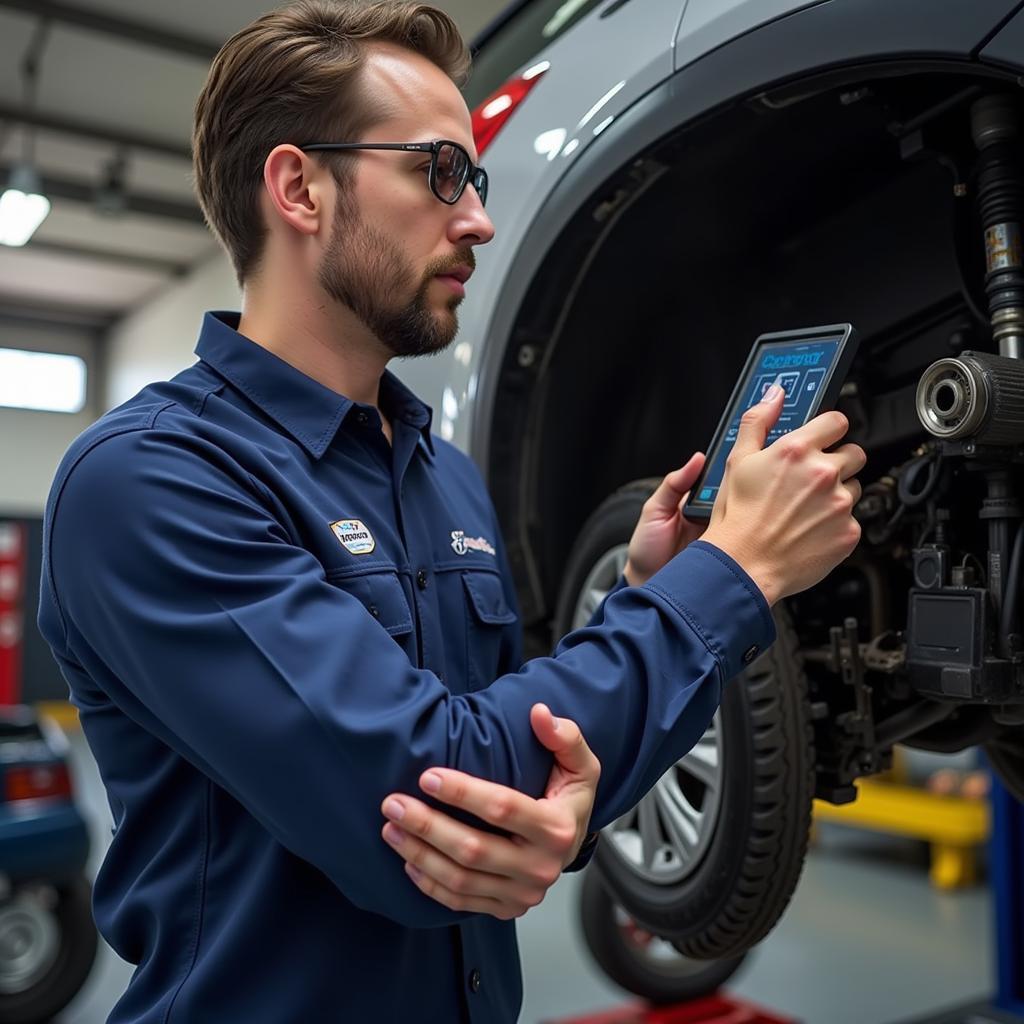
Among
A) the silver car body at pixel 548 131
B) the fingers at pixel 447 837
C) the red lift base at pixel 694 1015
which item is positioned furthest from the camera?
the red lift base at pixel 694 1015

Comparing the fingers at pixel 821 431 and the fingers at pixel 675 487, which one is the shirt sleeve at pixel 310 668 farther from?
the fingers at pixel 675 487

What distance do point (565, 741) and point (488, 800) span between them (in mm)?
68

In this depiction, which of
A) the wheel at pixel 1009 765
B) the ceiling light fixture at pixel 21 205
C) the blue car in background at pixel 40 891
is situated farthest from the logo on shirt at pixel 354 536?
the ceiling light fixture at pixel 21 205

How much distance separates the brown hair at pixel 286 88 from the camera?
3.09 feet

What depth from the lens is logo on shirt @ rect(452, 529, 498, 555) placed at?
3.46ft

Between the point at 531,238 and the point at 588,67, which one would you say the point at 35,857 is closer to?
the point at 531,238

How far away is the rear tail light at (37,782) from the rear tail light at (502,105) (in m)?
2.22

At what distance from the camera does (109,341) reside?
419 inches

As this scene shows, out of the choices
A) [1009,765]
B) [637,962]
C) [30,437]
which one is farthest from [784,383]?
[30,437]

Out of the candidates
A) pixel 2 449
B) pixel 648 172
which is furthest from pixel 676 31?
pixel 2 449

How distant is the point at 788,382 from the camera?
35.7 inches

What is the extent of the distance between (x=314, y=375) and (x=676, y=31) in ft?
1.78

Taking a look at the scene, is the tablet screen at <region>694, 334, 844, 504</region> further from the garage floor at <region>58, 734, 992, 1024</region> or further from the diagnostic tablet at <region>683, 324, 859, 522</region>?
the garage floor at <region>58, 734, 992, 1024</region>

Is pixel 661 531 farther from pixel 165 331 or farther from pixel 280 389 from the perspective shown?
pixel 165 331
